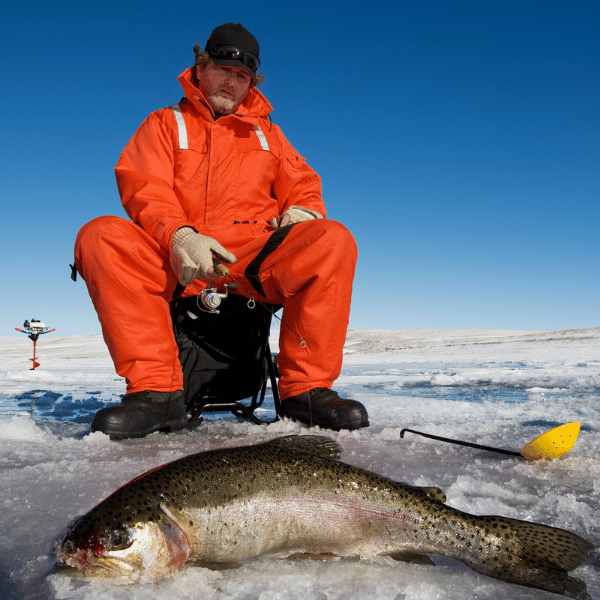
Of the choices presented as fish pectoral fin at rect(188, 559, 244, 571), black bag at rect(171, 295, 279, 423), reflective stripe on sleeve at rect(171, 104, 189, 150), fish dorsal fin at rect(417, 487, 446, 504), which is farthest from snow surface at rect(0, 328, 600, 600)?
reflective stripe on sleeve at rect(171, 104, 189, 150)

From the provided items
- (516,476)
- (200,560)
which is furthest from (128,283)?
(516,476)

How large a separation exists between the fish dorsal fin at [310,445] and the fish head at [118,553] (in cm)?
35

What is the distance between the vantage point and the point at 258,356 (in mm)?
3121

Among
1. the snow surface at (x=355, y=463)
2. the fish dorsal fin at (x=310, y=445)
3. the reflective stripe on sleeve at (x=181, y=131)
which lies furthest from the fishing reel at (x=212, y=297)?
the fish dorsal fin at (x=310, y=445)

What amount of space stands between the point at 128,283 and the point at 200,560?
1709 millimetres

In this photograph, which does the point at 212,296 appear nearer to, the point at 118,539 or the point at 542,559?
the point at 118,539

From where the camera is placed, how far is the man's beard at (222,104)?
3.07 metres

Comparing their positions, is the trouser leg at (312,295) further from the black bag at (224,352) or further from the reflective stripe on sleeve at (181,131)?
the reflective stripe on sleeve at (181,131)

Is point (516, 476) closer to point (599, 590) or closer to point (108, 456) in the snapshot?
point (599, 590)

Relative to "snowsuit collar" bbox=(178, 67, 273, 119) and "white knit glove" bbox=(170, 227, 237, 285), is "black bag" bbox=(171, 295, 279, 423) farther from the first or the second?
"snowsuit collar" bbox=(178, 67, 273, 119)

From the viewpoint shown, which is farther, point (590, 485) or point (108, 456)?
point (108, 456)

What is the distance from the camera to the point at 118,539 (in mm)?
859

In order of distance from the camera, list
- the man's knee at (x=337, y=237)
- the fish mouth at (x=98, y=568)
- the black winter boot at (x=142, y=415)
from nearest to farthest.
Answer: the fish mouth at (x=98, y=568) → the black winter boot at (x=142, y=415) → the man's knee at (x=337, y=237)

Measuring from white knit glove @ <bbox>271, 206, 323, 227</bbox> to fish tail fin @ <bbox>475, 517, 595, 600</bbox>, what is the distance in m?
2.18
